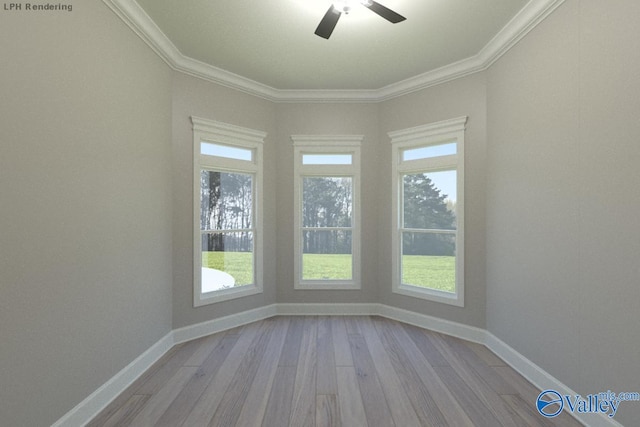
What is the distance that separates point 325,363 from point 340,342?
490 millimetres

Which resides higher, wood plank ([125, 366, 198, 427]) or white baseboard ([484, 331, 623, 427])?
white baseboard ([484, 331, 623, 427])

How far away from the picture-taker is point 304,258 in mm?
4211

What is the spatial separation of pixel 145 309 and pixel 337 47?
3.09 metres

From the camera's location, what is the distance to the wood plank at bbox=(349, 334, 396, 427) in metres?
1.97

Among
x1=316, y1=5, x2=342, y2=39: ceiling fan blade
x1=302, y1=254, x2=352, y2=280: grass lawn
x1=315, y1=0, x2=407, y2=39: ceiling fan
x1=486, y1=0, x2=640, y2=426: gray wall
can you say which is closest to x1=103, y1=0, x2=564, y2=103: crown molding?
x1=486, y1=0, x2=640, y2=426: gray wall

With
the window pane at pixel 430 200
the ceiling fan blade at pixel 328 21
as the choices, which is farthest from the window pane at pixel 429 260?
the ceiling fan blade at pixel 328 21

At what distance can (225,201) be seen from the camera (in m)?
3.68

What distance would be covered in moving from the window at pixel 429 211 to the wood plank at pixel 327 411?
1945mm

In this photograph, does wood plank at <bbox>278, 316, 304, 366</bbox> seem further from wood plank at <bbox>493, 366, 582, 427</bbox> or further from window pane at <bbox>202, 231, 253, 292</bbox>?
wood plank at <bbox>493, 366, 582, 427</bbox>

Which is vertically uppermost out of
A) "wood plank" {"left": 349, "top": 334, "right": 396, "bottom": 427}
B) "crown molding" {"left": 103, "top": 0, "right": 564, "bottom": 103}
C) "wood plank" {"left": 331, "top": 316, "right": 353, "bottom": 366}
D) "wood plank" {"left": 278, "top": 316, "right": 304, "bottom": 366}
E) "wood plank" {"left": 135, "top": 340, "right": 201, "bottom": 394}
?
"crown molding" {"left": 103, "top": 0, "right": 564, "bottom": 103}

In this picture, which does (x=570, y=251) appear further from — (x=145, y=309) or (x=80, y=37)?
(x=80, y=37)

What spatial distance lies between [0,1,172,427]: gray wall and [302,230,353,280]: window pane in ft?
6.39

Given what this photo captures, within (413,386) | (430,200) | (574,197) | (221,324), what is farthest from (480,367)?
(221,324)

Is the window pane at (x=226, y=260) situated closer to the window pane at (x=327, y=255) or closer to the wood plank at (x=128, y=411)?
the window pane at (x=327, y=255)
